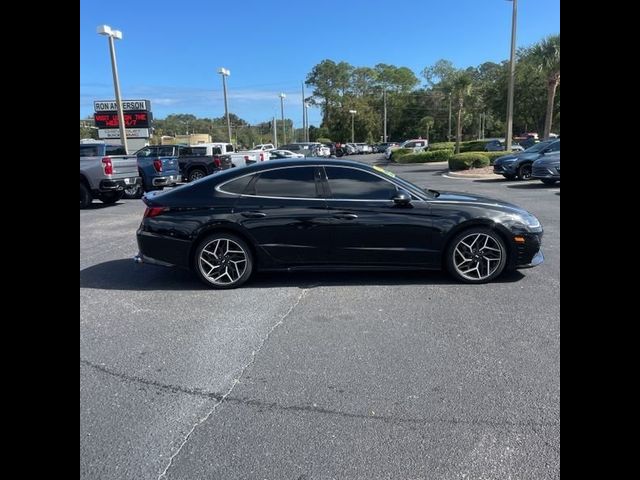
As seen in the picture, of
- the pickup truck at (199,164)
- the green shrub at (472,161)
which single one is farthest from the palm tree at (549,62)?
the pickup truck at (199,164)

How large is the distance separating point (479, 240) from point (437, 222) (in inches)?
20.1

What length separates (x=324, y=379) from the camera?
10.9ft

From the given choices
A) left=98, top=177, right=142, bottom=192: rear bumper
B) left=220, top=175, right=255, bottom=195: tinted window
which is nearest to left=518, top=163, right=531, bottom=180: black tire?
left=98, top=177, right=142, bottom=192: rear bumper

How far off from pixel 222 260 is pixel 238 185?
883 millimetres

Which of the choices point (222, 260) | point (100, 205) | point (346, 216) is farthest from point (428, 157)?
point (222, 260)

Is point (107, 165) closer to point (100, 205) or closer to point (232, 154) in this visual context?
point (100, 205)

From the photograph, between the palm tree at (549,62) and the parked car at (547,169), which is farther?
the palm tree at (549,62)

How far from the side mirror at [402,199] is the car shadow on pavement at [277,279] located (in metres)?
0.90

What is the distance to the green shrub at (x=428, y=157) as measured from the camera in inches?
1399

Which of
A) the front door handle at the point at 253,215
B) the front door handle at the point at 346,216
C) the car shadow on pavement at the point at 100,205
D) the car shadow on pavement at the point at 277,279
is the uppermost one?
the front door handle at the point at 253,215

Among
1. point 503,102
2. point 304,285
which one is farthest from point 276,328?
point 503,102

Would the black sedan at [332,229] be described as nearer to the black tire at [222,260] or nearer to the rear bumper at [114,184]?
→ the black tire at [222,260]
